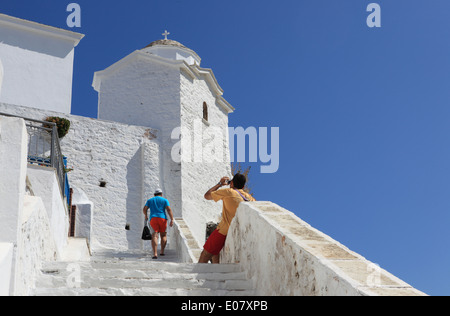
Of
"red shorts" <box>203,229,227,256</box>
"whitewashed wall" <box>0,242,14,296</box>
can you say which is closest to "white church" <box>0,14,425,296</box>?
"whitewashed wall" <box>0,242,14,296</box>

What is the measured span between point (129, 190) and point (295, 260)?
14.1m

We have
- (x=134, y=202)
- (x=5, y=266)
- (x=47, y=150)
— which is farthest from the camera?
(x=134, y=202)

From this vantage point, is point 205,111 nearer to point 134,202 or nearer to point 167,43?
point 167,43

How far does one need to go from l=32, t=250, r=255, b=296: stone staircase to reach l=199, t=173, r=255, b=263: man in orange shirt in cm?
106

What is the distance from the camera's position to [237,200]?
704cm

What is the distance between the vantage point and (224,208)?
7.20 meters

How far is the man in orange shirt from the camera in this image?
705 cm

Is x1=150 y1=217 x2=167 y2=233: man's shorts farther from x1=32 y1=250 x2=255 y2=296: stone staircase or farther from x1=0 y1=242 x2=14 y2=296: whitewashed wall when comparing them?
x1=0 y1=242 x2=14 y2=296: whitewashed wall

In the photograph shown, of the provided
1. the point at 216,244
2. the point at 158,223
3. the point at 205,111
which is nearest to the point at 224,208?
the point at 216,244

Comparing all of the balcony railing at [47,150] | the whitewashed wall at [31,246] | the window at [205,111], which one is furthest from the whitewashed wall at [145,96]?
the whitewashed wall at [31,246]

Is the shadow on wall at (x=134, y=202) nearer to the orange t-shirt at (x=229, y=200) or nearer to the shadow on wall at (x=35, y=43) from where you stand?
the shadow on wall at (x=35, y=43)

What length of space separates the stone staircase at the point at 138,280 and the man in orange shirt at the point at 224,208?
41.9 inches

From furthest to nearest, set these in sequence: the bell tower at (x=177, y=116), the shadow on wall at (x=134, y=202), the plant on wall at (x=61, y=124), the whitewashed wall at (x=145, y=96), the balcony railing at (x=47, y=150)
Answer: the whitewashed wall at (x=145, y=96)
the bell tower at (x=177, y=116)
the shadow on wall at (x=134, y=202)
the plant on wall at (x=61, y=124)
the balcony railing at (x=47, y=150)

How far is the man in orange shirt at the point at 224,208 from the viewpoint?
705 centimetres
